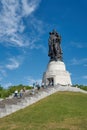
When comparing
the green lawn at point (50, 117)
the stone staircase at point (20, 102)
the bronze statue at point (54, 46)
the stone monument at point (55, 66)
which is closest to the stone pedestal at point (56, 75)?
the stone monument at point (55, 66)

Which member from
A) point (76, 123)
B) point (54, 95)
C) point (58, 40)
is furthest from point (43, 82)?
point (76, 123)

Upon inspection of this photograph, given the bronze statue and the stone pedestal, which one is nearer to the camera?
the stone pedestal

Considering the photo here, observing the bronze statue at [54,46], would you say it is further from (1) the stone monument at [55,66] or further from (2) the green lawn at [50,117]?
(2) the green lawn at [50,117]

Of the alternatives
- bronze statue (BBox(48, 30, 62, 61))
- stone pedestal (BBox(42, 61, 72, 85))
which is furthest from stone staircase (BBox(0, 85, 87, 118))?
bronze statue (BBox(48, 30, 62, 61))

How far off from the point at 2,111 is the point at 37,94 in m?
8.93

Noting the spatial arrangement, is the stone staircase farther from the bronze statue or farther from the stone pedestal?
the bronze statue

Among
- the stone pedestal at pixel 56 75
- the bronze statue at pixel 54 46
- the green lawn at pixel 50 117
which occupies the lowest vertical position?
the green lawn at pixel 50 117

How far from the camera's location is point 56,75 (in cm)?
5438

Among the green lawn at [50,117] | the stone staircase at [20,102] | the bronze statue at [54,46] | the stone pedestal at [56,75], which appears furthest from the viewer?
the bronze statue at [54,46]

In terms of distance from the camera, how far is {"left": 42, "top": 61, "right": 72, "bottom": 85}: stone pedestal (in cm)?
5416

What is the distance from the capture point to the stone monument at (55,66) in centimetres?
5425

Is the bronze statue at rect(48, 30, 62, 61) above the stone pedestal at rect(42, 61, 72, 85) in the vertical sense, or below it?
above

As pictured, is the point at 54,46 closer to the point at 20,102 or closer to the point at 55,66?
the point at 55,66

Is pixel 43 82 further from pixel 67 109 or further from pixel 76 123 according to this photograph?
pixel 76 123
